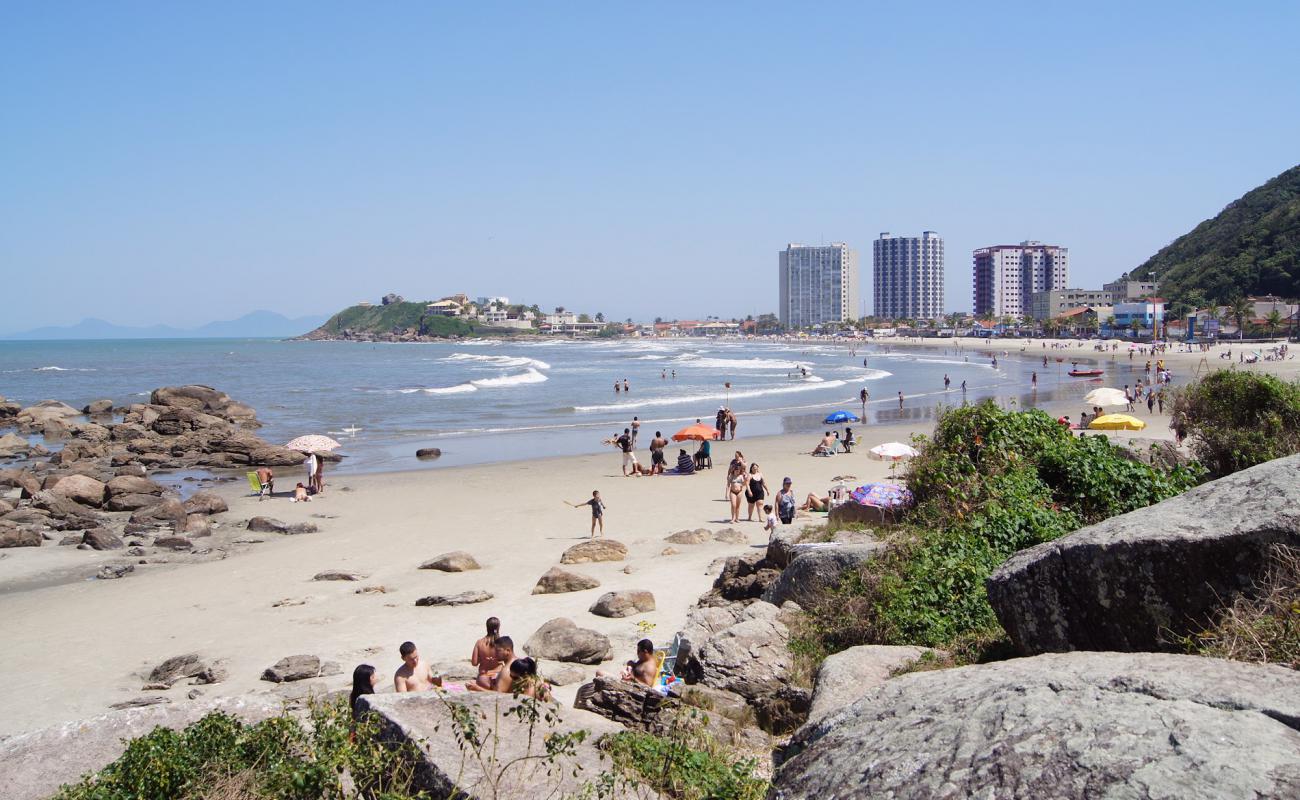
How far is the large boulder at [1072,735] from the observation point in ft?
9.46

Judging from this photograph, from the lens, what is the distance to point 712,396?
52.9 m

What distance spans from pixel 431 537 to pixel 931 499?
11674 millimetres

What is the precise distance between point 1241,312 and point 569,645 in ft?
341

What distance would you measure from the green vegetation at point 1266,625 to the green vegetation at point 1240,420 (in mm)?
6160

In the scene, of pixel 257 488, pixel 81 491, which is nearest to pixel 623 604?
pixel 257 488

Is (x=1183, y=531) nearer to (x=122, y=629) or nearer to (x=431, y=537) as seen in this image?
(x=122, y=629)

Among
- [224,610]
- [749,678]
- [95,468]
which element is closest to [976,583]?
[749,678]

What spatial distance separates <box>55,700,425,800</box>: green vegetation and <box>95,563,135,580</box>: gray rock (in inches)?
497

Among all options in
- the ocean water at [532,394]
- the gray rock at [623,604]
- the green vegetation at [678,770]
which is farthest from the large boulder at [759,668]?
the ocean water at [532,394]

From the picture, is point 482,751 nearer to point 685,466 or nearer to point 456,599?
point 456,599

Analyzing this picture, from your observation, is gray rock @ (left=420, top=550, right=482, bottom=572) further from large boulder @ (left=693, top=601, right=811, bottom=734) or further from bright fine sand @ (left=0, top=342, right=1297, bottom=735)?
large boulder @ (left=693, top=601, right=811, bottom=734)

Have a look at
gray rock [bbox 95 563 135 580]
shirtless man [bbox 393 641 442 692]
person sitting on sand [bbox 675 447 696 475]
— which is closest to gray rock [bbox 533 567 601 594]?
shirtless man [bbox 393 641 442 692]

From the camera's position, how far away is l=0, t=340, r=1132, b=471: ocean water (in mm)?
35844

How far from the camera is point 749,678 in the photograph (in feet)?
23.9
